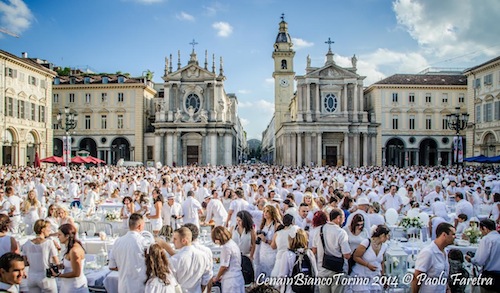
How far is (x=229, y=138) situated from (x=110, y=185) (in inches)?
1526

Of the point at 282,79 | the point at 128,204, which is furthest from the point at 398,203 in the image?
the point at 282,79

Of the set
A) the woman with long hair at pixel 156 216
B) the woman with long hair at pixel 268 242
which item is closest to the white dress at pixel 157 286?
→ the woman with long hair at pixel 268 242

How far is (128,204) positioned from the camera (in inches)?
457

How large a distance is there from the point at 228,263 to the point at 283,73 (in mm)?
69392

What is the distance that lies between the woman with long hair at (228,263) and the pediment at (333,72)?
53.6 metres

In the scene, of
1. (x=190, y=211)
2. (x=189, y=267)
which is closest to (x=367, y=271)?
(x=189, y=267)

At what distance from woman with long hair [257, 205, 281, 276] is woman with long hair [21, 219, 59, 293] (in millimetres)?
3477

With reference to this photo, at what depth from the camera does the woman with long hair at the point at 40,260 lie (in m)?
6.39

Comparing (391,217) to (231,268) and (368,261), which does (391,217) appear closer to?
(368,261)

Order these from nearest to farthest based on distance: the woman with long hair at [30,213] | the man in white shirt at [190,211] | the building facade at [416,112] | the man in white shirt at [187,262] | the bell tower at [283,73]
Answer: the man in white shirt at [187,262], the woman with long hair at [30,213], the man in white shirt at [190,211], the building facade at [416,112], the bell tower at [283,73]

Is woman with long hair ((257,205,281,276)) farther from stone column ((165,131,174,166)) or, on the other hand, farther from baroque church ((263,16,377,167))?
stone column ((165,131,174,166))

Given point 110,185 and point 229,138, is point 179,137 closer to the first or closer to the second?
point 229,138

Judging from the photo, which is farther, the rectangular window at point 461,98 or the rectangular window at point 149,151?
the rectangular window at point 149,151

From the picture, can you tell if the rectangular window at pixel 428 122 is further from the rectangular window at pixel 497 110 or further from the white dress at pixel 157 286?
the white dress at pixel 157 286
